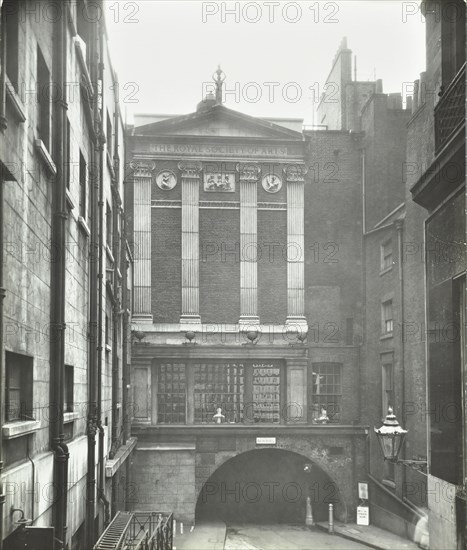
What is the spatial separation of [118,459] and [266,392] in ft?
41.3

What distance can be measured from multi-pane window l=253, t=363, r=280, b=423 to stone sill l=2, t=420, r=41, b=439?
875 inches

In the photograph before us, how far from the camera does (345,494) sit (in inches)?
1186

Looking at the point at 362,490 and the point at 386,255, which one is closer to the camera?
the point at 386,255

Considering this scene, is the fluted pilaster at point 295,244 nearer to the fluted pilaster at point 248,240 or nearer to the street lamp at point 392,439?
the fluted pilaster at point 248,240

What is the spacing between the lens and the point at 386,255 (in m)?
29.5

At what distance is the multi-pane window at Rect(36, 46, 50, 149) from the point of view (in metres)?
11.0

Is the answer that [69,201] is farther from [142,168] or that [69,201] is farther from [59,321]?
[142,168]

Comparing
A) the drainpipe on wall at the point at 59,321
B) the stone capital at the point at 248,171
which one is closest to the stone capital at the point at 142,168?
the stone capital at the point at 248,171

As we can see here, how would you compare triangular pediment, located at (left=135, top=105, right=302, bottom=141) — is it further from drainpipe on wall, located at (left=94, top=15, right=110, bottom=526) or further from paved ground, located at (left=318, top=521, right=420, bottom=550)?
paved ground, located at (left=318, top=521, right=420, bottom=550)

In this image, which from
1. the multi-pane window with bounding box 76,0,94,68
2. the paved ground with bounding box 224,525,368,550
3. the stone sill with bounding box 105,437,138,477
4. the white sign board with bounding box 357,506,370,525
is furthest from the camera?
the white sign board with bounding box 357,506,370,525

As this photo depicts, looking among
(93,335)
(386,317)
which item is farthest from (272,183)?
(93,335)

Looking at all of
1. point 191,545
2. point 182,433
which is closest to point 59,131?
point 191,545

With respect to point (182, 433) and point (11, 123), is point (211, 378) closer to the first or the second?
point (182, 433)

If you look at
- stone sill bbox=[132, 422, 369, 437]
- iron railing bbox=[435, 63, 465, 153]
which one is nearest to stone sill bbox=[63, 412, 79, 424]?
iron railing bbox=[435, 63, 465, 153]
